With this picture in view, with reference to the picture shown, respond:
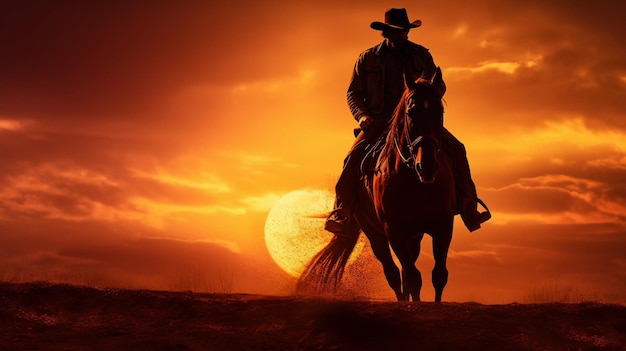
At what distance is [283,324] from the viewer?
988cm

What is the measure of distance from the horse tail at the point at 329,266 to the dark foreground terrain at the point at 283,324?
3.13 m

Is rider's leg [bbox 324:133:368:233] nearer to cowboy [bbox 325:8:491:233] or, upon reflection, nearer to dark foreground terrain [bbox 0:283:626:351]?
cowboy [bbox 325:8:491:233]

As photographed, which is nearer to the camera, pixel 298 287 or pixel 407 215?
pixel 407 215

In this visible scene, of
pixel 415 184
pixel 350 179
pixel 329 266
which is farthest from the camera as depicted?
pixel 329 266

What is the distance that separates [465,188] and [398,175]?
1158 mm

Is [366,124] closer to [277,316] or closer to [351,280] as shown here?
[351,280]

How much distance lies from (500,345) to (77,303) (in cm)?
500

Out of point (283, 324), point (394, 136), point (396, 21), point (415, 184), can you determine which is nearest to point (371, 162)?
point (394, 136)

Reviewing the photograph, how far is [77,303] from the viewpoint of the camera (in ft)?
35.1

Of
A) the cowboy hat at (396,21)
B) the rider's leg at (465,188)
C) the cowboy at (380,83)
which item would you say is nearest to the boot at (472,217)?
the rider's leg at (465,188)

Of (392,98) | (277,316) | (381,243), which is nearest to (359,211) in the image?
(381,243)

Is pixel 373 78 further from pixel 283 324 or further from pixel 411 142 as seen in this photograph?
pixel 283 324

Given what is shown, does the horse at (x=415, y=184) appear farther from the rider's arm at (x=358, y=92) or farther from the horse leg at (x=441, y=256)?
the rider's arm at (x=358, y=92)

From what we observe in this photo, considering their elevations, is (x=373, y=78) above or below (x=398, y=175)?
above
